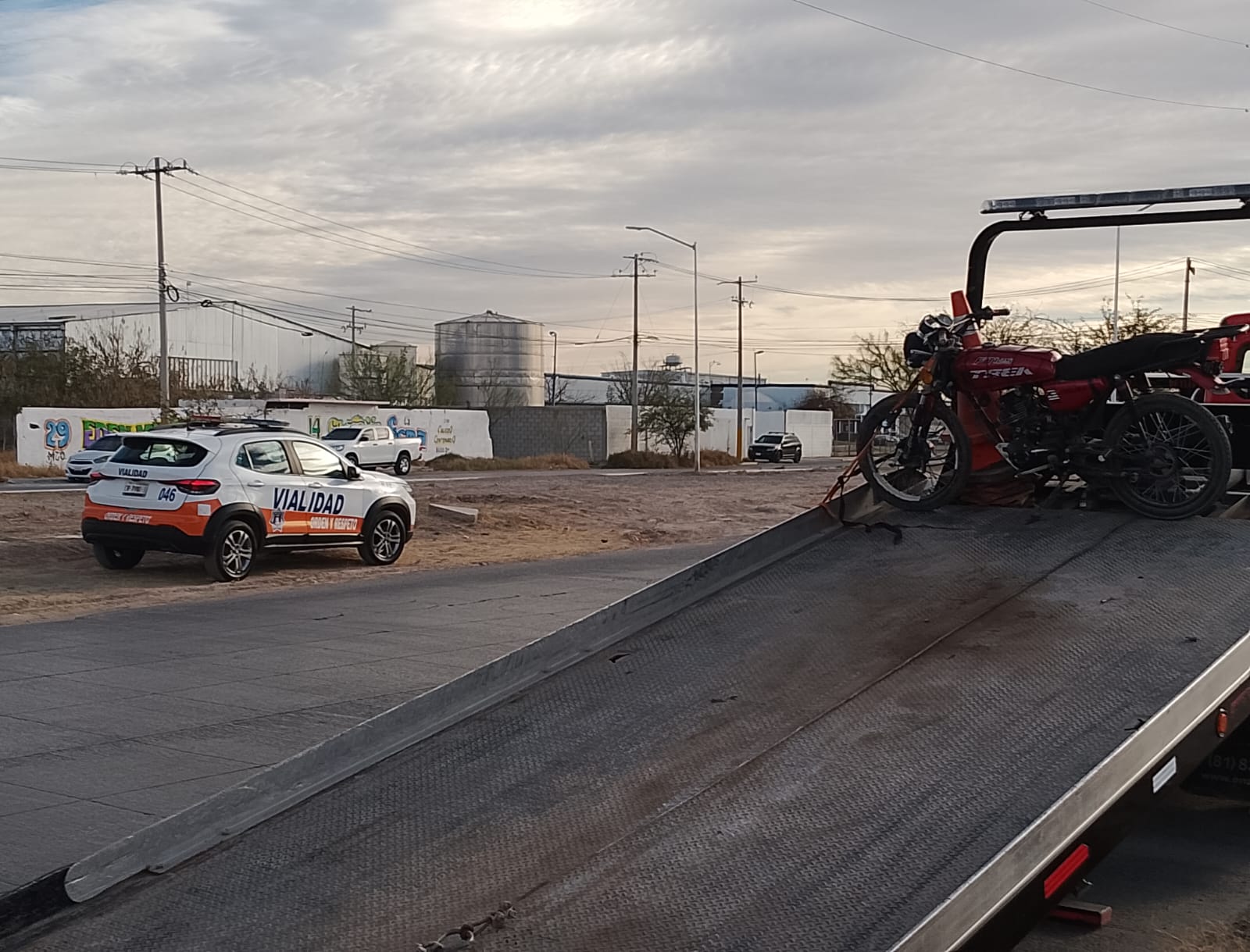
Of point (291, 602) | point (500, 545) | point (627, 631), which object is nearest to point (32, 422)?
point (500, 545)

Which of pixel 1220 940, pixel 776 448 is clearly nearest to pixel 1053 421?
pixel 1220 940

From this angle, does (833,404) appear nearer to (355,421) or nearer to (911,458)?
(355,421)

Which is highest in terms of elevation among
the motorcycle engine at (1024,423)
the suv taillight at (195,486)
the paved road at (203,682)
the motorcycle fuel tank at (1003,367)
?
the motorcycle fuel tank at (1003,367)

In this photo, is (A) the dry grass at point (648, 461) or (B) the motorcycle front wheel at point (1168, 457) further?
(A) the dry grass at point (648, 461)

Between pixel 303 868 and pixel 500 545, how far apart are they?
1817cm

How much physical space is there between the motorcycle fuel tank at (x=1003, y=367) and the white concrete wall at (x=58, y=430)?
142ft

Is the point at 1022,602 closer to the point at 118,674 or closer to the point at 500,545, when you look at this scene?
the point at 118,674

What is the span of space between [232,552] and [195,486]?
0.98 metres

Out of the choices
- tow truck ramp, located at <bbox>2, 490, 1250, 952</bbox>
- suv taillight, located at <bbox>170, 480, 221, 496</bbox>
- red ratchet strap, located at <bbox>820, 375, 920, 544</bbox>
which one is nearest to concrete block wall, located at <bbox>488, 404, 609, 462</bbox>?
suv taillight, located at <bbox>170, 480, 221, 496</bbox>

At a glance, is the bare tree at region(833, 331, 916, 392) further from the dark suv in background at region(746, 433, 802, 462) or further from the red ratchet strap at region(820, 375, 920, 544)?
the red ratchet strap at region(820, 375, 920, 544)

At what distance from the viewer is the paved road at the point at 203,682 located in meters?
6.89

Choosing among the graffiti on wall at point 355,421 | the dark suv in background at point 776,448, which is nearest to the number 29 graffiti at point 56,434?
the graffiti on wall at point 355,421

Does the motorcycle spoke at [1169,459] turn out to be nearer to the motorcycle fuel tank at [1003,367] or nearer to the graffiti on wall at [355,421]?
the motorcycle fuel tank at [1003,367]

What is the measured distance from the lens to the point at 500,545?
22125 millimetres
